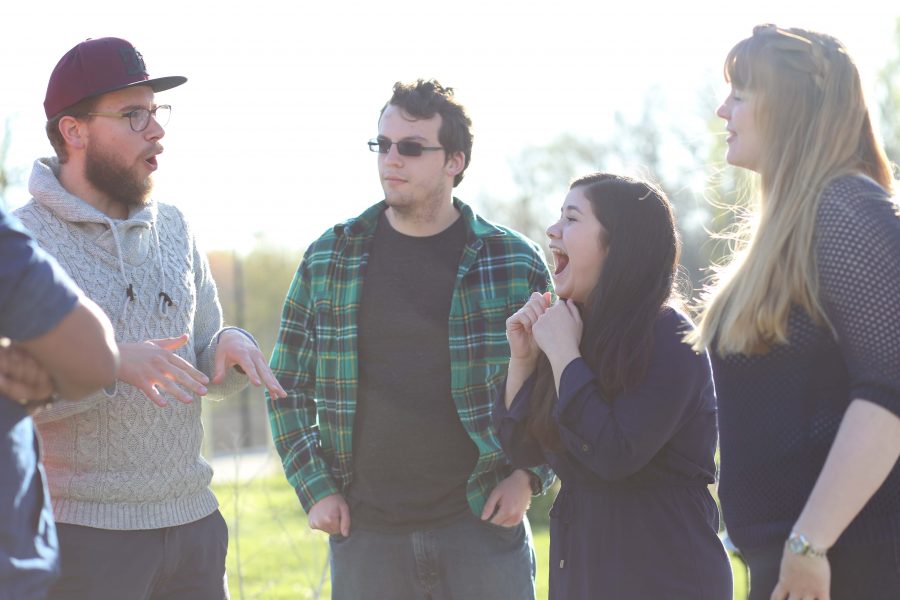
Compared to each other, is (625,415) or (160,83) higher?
(160,83)

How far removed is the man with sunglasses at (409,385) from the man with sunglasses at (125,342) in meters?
0.46

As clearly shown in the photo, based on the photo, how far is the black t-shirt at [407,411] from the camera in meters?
4.07

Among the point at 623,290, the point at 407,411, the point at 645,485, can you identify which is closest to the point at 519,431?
the point at 645,485

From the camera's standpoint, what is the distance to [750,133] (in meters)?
2.67

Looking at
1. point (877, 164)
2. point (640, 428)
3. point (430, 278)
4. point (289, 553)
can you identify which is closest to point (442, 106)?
point (430, 278)

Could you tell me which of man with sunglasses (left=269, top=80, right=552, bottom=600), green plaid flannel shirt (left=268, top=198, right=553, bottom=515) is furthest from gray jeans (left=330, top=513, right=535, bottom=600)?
green plaid flannel shirt (left=268, top=198, right=553, bottom=515)

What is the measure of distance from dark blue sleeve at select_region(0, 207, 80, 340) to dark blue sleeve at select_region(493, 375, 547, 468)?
173cm

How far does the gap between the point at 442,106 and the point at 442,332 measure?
3.29 ft

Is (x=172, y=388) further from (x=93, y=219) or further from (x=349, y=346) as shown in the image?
(x=349, y=346)

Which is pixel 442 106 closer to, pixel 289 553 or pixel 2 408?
pixel 2 408

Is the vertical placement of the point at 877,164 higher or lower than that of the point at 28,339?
higher

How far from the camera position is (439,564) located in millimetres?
4031

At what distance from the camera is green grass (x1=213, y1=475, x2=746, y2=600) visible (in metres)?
8.39

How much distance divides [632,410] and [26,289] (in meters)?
1.71
